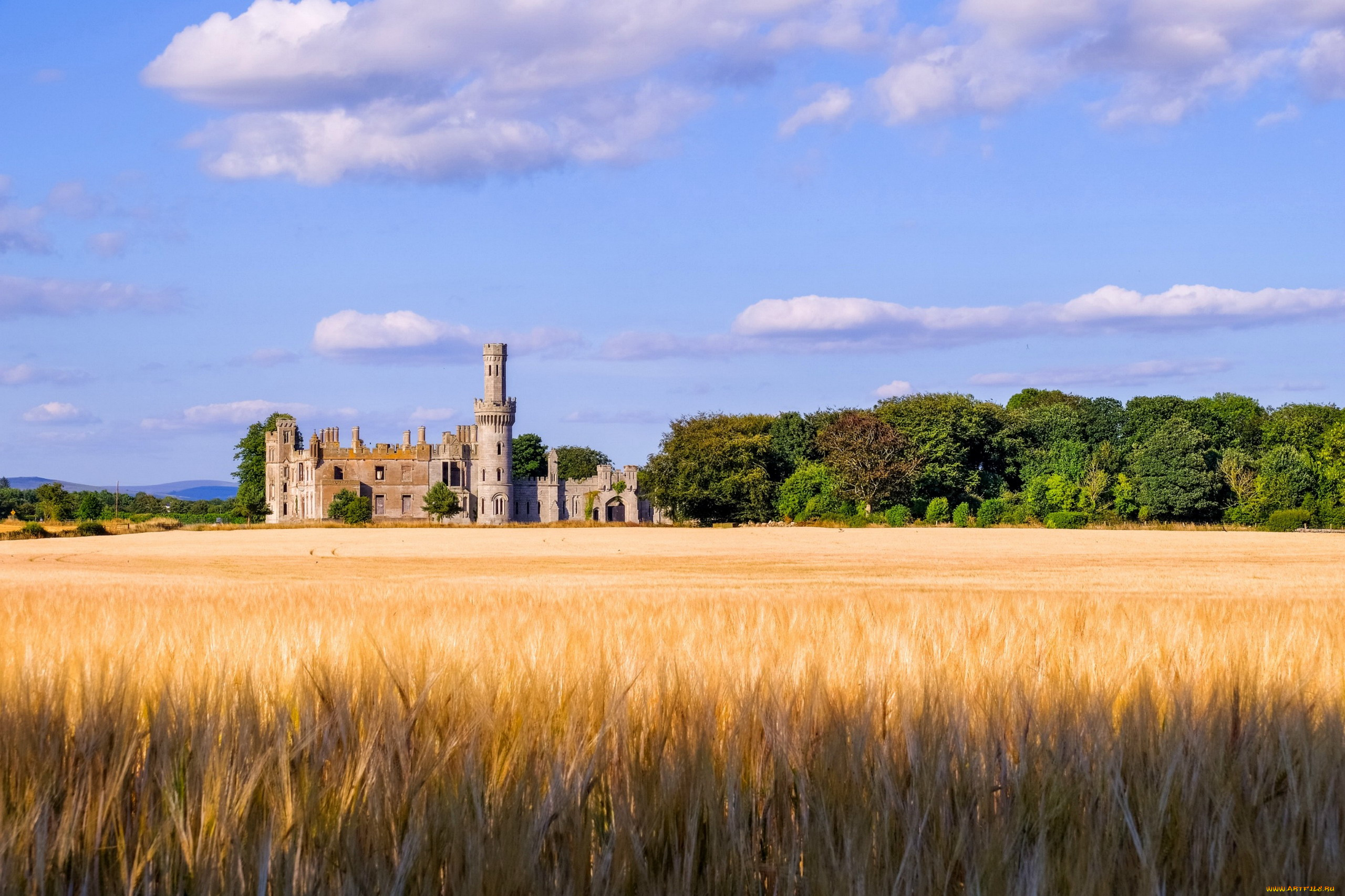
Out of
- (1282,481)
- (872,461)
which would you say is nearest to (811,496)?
(872,461)

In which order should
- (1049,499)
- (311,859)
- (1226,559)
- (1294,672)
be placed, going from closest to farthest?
(311,859) → (1294,672) → (1226,559) → (1049,499)

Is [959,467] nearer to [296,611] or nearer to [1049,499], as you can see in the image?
[1049,499]

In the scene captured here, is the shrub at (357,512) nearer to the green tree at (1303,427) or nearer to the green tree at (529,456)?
the green tree at (529,456)

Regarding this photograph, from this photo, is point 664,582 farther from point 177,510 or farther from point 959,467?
point 177,510

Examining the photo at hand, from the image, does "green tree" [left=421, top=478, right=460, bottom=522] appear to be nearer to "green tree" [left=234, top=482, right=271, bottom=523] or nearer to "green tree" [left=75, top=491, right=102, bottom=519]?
"green tree" [left=234, top=482, right=271, bottom=523]

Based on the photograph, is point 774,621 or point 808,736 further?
point 774,621

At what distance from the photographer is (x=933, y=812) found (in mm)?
3275

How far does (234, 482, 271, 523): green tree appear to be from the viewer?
353 feet

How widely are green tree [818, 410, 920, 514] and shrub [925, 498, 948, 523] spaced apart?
3.28 meters

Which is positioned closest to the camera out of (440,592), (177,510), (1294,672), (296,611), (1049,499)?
(1294,672)

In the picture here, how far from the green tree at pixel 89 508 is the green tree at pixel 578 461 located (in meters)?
59.5

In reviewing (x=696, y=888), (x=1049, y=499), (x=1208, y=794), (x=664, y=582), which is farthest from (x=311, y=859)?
(x=1049, y=499)

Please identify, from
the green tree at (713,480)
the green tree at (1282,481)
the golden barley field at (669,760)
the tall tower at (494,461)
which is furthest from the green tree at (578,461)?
the golden barley field at (669,760)

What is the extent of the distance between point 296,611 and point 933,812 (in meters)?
6.45
